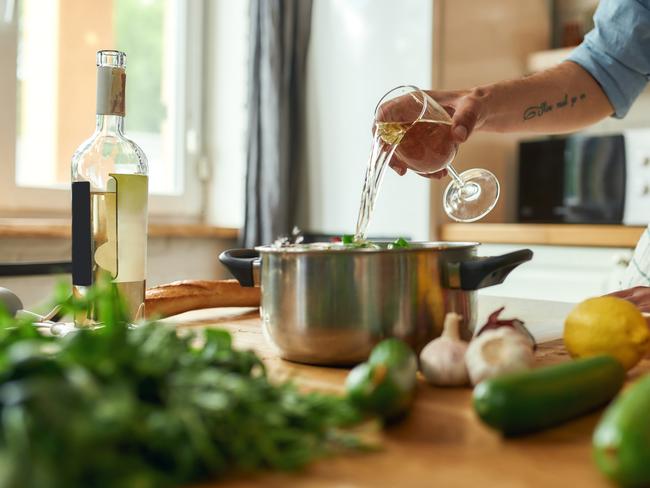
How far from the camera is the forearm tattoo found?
1599mm

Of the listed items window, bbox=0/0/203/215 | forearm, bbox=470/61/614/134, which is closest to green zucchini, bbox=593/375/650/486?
forearm, bbox=470/61/614/134

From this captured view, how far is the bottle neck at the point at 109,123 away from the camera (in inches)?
36.9

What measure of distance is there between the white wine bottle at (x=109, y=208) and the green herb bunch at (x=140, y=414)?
40cm

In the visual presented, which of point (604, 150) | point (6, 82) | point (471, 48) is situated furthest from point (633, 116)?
point (6, 82)

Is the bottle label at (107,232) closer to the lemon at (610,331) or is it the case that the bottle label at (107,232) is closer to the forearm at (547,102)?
the lemon at (610,331)

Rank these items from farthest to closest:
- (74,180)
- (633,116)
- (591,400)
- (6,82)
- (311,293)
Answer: (633,116), (6,82), (74,180), (311,293), (591,400)

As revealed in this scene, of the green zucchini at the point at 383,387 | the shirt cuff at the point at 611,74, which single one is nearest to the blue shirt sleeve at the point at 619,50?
the shirt cuff at the point at 611,74

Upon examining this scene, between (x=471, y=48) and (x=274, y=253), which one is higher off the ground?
(x=471, y=48)

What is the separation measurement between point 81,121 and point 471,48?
1.48 metres

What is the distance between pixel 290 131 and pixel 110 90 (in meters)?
2.08

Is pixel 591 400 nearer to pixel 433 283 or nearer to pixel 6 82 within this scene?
pixel 433 283

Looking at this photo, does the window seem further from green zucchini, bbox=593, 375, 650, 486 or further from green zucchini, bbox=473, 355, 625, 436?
green zucchini, bbox=593, 375, 650, 486

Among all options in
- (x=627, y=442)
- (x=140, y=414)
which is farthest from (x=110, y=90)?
(x=627, y=442)

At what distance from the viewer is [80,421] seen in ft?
1.15
